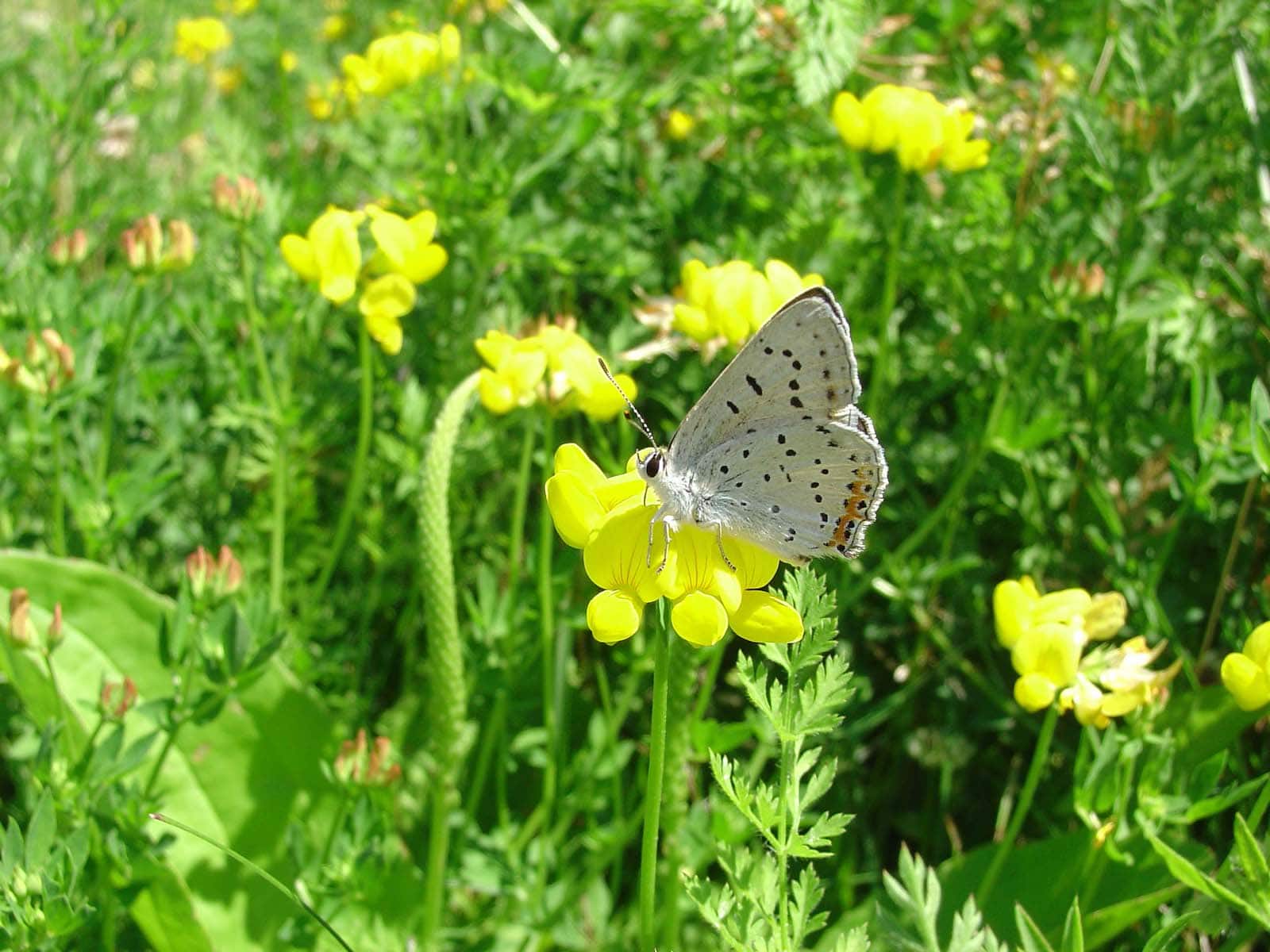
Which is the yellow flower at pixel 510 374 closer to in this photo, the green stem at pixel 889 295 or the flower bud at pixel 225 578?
the flower bud at pixel 225 578

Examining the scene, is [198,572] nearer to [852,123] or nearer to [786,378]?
[786,378]

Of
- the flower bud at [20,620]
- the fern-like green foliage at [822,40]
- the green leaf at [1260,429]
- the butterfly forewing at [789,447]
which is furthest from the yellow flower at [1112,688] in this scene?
the flower bud at [20,620]

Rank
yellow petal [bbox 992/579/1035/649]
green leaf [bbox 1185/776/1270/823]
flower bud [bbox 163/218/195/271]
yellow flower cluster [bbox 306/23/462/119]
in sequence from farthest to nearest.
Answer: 1. yellow flower cluster [bbox 306/23/462/119]
2. flower bud [bbox 163/218/195/271]
3. yellow petal [bbox 992/579/1035/649]
4. green leaf [bbox 1185/776/1270/823]

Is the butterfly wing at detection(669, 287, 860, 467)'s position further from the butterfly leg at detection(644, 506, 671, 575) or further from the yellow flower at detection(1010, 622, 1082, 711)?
the yellow flower at detection(1010, 622, 1082, 711)

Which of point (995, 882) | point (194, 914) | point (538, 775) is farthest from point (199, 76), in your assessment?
point (995, 882)

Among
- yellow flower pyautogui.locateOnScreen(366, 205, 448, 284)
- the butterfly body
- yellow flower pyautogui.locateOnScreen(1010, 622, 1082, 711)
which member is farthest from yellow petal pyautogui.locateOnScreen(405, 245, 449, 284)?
yellow flower pyautogui.locateOnScreen(1010, 622, 1082, 711)

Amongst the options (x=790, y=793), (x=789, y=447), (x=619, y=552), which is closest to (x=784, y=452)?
(x=789, y=447)
